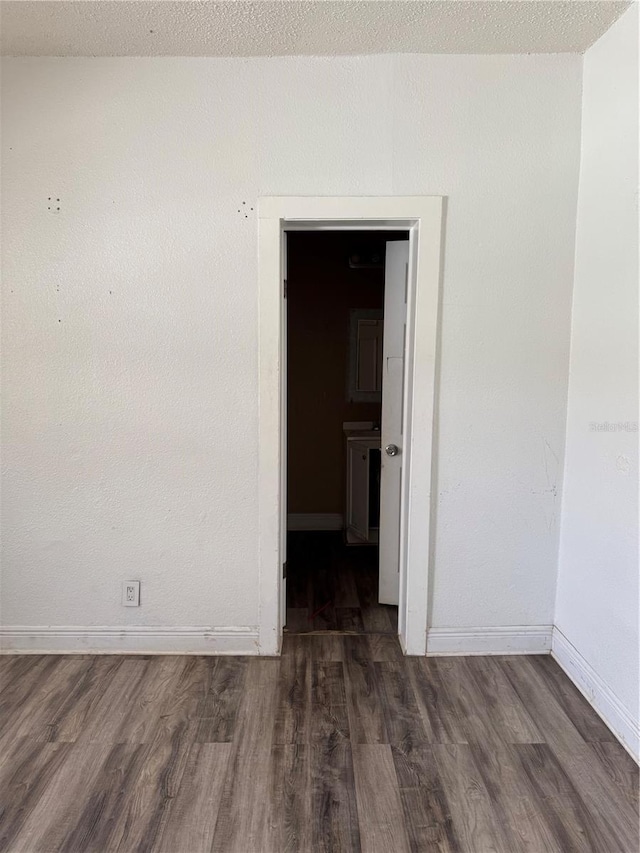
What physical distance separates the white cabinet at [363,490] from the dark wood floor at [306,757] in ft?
5.17

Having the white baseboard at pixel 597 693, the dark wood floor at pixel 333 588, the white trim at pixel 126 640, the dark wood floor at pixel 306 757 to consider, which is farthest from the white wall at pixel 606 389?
the white trim at pixel 126 640

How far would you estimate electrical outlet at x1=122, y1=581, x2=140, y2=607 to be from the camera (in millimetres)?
2658

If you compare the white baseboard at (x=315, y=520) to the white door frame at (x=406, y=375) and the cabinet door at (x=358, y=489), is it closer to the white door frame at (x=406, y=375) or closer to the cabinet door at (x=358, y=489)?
the cabinet door at (x=358, y=489)

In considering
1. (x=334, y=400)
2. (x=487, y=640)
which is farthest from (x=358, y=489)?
(x=487, y=640)

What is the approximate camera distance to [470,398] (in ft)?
8.41

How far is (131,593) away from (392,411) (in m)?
1.64

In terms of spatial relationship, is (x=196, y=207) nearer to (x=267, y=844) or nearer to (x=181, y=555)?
(x=181, y=555)

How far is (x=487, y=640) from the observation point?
2.69m

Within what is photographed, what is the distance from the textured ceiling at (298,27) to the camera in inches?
80.7

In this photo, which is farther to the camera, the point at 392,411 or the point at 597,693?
the point at 392,411

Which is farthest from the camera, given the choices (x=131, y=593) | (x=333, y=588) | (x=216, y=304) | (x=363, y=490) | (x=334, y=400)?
(x=334, y=400)

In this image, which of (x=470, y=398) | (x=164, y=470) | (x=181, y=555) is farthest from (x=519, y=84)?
(x=181, y=555)

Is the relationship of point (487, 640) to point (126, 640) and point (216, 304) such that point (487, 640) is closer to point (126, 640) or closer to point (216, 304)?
point (126, 640)

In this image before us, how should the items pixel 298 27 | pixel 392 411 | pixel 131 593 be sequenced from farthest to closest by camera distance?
1. pixel 392 411
2. pixel 131 593
3. pixel 298 27
